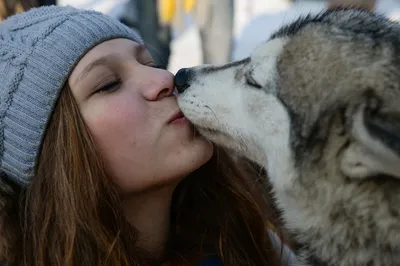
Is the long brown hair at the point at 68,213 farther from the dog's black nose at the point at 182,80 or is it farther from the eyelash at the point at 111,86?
the dog's black nose at the point at 182,80

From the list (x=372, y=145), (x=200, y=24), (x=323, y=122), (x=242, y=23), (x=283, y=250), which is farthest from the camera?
(x=242, y=23)

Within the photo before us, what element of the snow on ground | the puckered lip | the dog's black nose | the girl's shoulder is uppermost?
the dog's black nose

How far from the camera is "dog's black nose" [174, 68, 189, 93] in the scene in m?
1.64

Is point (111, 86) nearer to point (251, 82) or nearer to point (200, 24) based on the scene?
point (251, 82)

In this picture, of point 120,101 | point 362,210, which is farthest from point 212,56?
point 362,210

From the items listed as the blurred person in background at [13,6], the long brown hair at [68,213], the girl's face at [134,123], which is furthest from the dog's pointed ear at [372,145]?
the blurred person in background at [13,6]

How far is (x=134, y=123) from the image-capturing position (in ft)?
5.05

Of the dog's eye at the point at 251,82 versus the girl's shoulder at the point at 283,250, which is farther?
the girl's shoulder at the point at 283,250

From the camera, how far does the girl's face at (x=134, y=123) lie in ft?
5.09

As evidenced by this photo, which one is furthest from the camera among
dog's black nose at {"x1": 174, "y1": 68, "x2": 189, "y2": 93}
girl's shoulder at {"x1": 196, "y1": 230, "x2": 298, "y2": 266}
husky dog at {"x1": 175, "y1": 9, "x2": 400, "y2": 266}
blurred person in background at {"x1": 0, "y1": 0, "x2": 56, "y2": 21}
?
blurred person in background at {"x1": 0, "y1": 0, "x2": 56, "y2": 21}

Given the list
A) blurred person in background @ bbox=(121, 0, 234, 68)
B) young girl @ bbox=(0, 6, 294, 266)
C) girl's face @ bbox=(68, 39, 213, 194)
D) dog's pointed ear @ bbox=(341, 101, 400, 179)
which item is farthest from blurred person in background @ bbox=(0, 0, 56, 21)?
dog's pointed ear @ bbox=(341, 101, 400, 179)

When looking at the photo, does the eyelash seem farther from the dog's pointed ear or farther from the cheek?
the dog's pointed ear

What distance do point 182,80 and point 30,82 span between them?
47 centimetres

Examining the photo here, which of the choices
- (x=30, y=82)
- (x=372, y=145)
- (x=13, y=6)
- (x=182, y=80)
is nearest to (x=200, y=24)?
(x=13, y=6)
